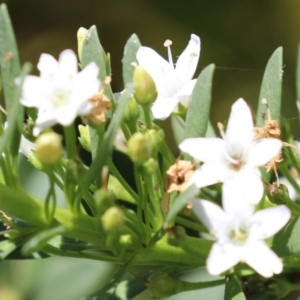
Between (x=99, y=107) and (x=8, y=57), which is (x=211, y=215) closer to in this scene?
(x=99, y=107)

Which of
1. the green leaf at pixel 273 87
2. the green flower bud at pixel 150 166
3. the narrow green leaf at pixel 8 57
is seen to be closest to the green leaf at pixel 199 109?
the green flower bud at pixel 150 166

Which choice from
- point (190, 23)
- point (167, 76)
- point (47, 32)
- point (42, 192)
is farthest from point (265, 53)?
point (167, 76)

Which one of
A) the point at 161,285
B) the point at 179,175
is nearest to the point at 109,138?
the point at 179,175

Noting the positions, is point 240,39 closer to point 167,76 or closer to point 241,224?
point 167,76

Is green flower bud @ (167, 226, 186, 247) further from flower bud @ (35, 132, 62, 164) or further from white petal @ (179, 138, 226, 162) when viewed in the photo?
flower bud @ (35, 132, 62, 164)

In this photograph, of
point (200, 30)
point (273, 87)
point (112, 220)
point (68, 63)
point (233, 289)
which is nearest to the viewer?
point (112, 220)

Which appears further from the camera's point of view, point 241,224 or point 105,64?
point 105,64
